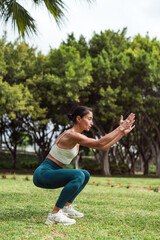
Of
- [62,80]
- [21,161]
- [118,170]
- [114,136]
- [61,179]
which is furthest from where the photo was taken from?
[21,161]

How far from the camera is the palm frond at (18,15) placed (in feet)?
26.6

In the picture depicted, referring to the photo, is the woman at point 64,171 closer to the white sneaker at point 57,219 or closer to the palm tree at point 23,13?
the white sneaker at point 57,219

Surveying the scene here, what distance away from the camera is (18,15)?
26.7 feet

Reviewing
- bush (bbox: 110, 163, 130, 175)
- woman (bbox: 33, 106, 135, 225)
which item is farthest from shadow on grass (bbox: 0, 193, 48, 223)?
bush (bbox: 110, 163, 130, 175)

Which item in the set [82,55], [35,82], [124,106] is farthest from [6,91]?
[124,106]

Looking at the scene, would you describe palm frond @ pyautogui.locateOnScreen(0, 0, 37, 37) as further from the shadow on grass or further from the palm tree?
the shadow on grass

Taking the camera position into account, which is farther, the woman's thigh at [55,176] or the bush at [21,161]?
the bush at [21,161]

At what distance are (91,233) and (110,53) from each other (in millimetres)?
19515

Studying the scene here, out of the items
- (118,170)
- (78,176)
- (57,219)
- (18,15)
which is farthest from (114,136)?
(118,170)

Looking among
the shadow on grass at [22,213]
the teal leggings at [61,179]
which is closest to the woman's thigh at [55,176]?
the teal leggings at [61,179]

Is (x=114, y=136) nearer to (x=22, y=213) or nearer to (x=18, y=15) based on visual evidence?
(x=22, y=213)

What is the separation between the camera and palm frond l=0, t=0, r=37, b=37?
8.09m

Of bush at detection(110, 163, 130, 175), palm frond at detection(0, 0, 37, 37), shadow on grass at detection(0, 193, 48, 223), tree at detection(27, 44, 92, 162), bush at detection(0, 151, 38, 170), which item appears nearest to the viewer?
shadow on grass at detection(0, 193, 48, 223)

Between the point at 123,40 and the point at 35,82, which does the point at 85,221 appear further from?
the point at 123,40
